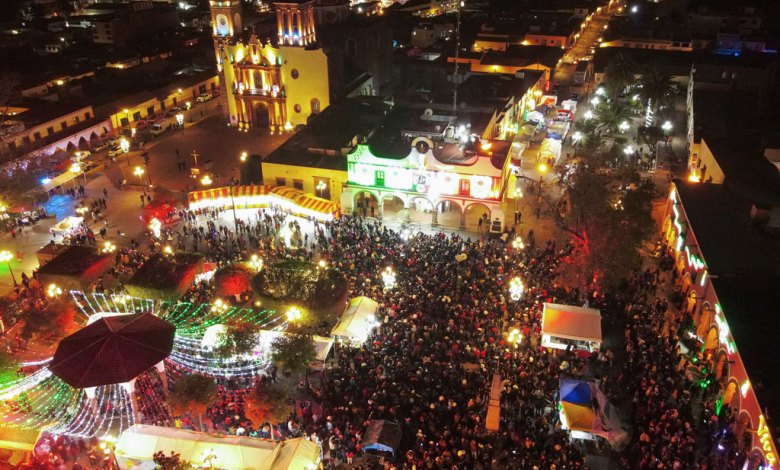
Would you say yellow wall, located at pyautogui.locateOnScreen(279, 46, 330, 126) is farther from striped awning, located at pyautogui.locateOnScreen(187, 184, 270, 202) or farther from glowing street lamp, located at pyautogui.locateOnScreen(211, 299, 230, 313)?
glowing street lamp, located at pyautogui.locateOnScreen(211, 299, 230, 313)

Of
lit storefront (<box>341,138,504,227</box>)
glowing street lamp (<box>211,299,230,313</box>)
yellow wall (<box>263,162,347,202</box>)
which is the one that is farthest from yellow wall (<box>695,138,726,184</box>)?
glowing street lamp (<box>211,299,230,313</box>)

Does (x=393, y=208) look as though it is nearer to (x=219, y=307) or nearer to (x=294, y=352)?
(x=219, y=307)

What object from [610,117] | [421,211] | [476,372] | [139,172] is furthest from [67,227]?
[610,117]

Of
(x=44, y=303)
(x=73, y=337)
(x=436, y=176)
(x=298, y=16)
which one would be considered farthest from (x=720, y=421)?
(x=298, y=16)

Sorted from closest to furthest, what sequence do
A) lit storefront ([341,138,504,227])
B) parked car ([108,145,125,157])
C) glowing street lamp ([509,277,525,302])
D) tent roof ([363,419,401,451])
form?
tent roof ([363,419,401,451])
glowing street lamp ([509,277,525,302])
lit storefront ([341,138,504,227])
parked car ([108,145,125,157])

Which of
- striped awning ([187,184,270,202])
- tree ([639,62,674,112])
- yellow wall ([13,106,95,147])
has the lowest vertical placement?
striped awning ([187,184,270,202])

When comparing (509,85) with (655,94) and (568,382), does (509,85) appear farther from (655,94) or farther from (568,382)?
(568,382)
